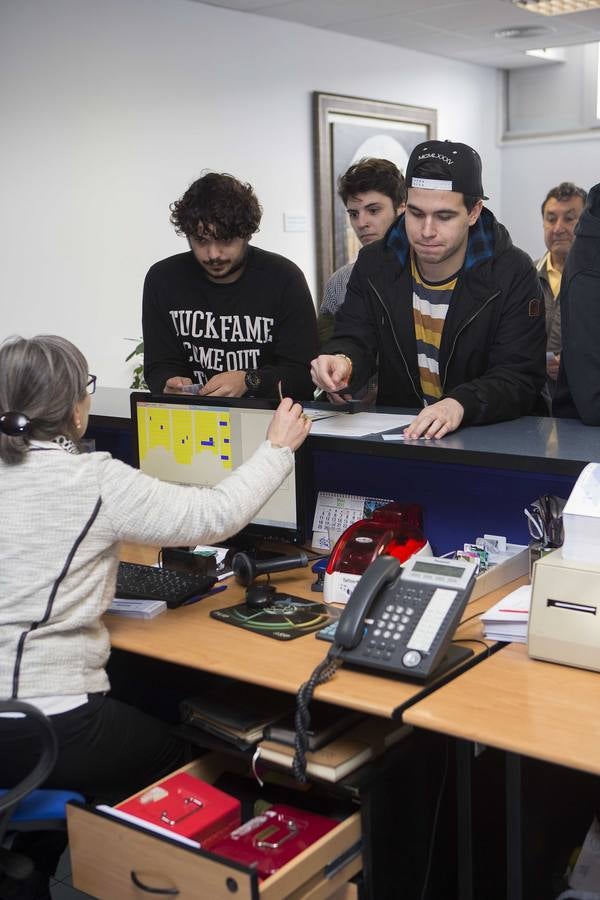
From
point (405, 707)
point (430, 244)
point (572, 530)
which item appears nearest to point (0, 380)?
point (405, 707)

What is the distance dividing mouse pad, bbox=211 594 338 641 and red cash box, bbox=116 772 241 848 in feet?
1.00

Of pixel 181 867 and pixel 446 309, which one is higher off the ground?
pixel 446 309

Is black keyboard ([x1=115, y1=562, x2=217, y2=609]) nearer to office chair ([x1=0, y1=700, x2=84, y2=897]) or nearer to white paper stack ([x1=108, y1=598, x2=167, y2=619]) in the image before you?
white paper stack ([x1=108, y1=598, x2=167, y2=619])

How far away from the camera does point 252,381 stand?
272cm

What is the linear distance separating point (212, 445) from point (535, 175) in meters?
6.10

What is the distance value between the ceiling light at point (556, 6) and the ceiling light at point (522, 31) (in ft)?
1.32

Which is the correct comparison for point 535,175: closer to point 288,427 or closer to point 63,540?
point 288,427

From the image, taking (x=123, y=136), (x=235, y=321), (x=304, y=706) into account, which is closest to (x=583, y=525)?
(x=304, y=706)

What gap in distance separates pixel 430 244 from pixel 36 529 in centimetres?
124

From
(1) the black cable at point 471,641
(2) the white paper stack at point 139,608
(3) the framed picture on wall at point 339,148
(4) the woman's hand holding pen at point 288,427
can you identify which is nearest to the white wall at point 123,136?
(3) the framed picture on wall at point 339,148

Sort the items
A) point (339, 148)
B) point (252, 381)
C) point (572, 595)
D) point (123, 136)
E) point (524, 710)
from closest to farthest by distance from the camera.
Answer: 1. point (524, 710)
2. point (572, 595)
3. point (252, 381)
4. point (123, 136)
5. point (339, 148)

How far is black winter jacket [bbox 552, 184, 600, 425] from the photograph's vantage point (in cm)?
222

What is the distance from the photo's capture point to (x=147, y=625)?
2.06 metres

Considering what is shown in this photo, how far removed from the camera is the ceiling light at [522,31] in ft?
20.5
